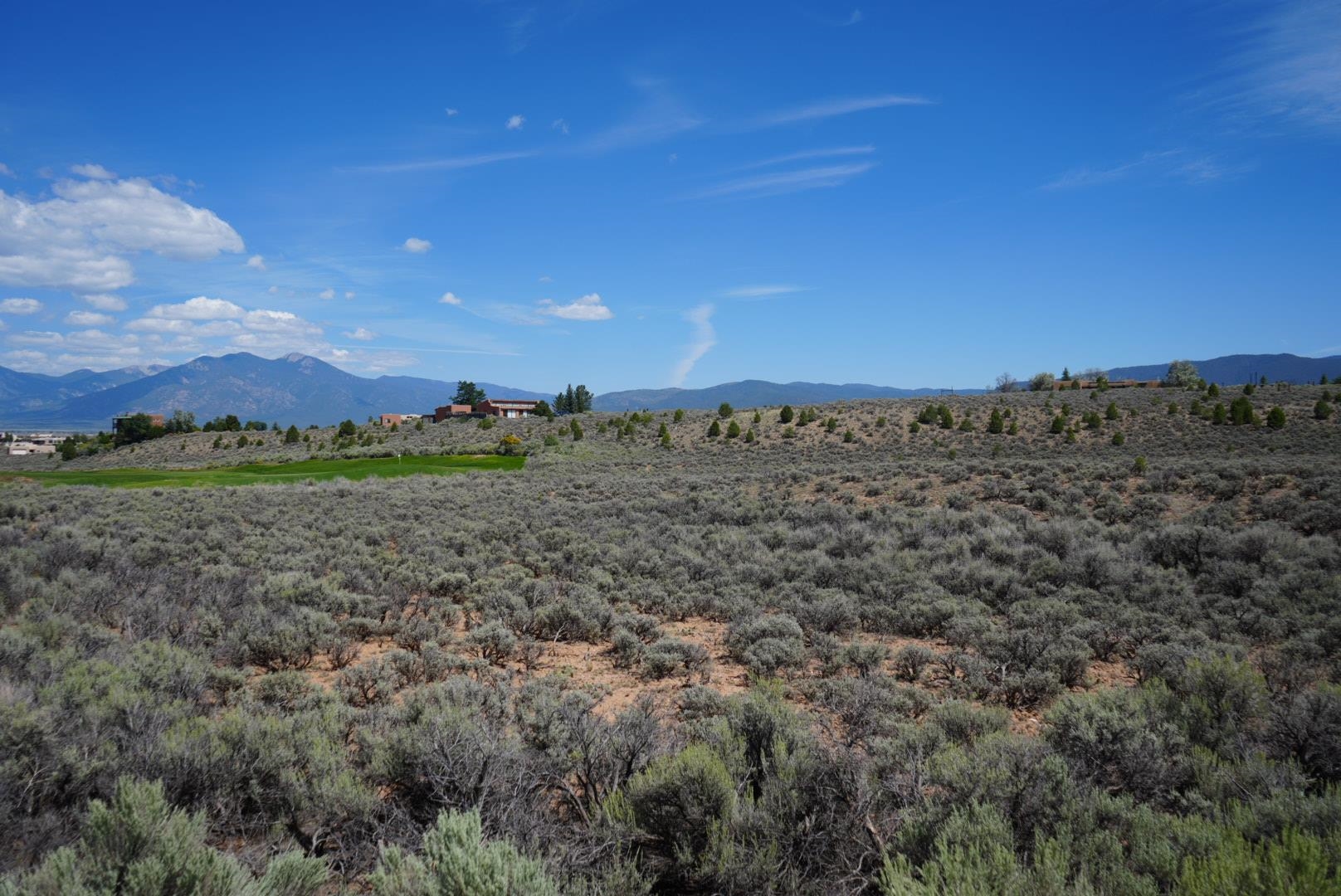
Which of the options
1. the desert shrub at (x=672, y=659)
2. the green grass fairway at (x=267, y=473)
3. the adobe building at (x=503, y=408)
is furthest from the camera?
the adobe building at (x=503, y=408)

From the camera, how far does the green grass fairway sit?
2666 centimetres

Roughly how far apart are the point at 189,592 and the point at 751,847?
9.56m

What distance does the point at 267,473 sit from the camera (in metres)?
32.7

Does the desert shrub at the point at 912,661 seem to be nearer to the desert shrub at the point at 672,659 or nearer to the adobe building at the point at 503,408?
the desert shrub at the point at 672,659

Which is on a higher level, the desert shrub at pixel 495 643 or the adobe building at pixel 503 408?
the adobe building at pixel 503 408

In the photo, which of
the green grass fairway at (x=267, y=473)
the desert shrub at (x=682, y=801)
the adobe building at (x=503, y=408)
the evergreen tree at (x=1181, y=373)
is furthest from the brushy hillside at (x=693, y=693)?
the adobe building at (x=503, y=408)

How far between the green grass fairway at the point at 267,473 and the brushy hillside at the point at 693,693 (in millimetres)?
10745

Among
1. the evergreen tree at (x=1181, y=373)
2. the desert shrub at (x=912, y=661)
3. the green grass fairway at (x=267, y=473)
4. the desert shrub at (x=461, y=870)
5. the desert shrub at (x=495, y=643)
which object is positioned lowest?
the desert shrub at (x=912, y=661)

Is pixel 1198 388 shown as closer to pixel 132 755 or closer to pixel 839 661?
pixel 839 661

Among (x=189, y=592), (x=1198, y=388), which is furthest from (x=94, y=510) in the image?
(x=1198, y=388)

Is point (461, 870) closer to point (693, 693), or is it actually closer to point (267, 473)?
point (693, 693)

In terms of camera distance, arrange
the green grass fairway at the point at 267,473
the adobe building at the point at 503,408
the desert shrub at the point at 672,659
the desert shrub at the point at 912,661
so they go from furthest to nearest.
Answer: the adobe building at the point at 503,408, the green grass fairway at the point at 267,473, the desert shrub at the point at 672,659, the desert shrub at the point at 912,661

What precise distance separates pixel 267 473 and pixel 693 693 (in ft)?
112

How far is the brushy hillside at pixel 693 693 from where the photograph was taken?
3.49 metres
